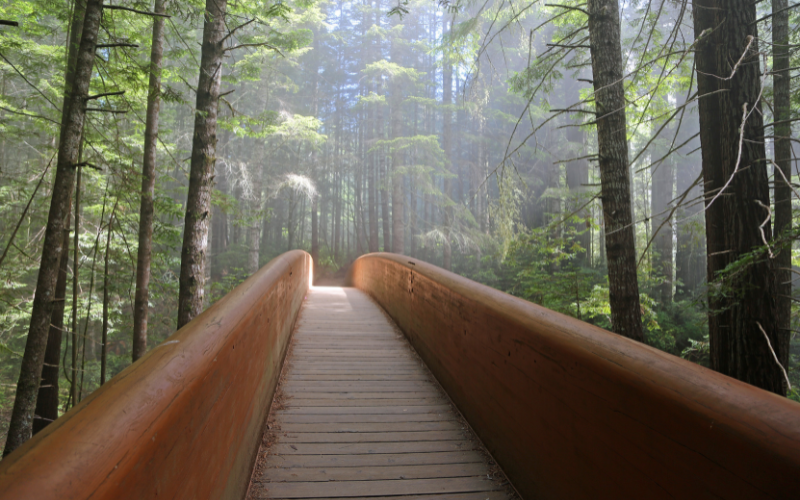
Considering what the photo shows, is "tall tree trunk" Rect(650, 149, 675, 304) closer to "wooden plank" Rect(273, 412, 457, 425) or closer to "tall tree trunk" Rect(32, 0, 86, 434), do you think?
"wooden plank" Rect(273, 412, 457, 425)

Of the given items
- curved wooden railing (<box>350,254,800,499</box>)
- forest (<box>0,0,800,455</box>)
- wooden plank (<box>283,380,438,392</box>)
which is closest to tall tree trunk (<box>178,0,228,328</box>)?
forest (<box>0,0,800,455</box>)

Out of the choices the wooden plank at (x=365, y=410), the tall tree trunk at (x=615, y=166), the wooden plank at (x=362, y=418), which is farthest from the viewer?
the tall tree trunk at (x=615, y=166)

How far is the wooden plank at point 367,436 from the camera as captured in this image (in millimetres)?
2848

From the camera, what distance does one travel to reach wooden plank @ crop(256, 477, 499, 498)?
88.4 inches

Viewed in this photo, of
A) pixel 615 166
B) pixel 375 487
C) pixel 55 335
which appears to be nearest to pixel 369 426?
pixel 375 487

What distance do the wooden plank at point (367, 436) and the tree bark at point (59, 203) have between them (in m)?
3.21

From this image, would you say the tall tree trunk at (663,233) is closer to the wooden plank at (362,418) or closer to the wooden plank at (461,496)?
the wooden plank at (362,418)

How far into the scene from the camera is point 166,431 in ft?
3.66

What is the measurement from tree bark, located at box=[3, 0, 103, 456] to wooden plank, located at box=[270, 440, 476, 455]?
331 centimetres

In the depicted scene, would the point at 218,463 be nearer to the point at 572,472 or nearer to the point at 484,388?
the point at 572,472

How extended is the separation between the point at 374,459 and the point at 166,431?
5.87 feet

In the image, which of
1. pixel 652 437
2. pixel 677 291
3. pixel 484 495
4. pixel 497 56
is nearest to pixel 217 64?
pixel 484 495

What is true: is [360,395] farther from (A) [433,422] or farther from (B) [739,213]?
(B) [739,213]

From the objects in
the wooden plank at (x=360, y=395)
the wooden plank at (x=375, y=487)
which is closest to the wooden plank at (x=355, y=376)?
the wooden plank at (x=360, y=395)
